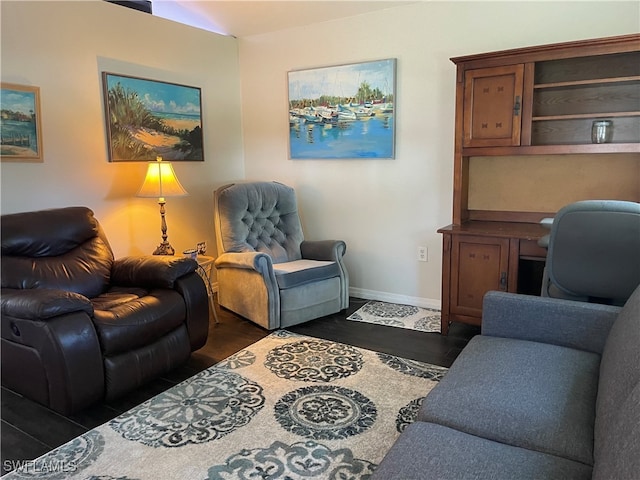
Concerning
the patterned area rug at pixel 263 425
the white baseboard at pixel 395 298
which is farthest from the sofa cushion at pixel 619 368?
the white baseboard at pixel 395 298

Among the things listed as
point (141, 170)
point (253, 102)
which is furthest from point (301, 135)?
point (141, 170)

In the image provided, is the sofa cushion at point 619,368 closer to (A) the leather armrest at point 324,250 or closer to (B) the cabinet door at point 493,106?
(B) the cabinet door at point 493,106

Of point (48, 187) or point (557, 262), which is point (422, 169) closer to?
point (557, 262)

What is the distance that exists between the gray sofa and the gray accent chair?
1637mm

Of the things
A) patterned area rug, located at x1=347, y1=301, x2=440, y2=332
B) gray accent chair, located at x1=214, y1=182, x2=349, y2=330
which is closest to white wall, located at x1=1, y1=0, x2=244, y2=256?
gray accent chair, located at x1=214, y1=182, x2=349, y2=330

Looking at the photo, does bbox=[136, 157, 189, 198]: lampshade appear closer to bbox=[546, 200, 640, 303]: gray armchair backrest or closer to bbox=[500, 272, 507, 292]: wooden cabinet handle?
bbox=[500, 272, 507, 292]: wooden cabinet handle

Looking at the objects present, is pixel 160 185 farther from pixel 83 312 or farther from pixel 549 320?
pixel 549 320

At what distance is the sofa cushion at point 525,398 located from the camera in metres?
1.32

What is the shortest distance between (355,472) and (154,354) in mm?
1285

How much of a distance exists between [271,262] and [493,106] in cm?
183

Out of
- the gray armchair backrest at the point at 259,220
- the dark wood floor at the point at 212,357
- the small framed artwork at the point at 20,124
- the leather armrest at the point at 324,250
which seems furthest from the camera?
the leather armrest at the point at 324,250

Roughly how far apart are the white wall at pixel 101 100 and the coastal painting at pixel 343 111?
2.46 feet

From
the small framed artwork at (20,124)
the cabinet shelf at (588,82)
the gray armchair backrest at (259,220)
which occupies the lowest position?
→ the gray armchair backrest at (259,220)

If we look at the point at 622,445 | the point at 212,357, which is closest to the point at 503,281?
the point at 212,357
